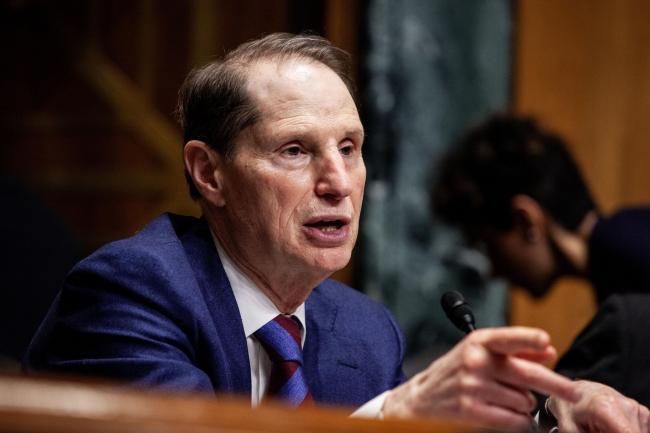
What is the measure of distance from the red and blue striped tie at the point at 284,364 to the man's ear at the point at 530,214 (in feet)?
5.99

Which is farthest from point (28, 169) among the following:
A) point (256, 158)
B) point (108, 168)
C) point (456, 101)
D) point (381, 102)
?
point (256, 158)

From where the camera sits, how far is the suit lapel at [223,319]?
1.69 meters

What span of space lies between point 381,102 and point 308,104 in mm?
2215

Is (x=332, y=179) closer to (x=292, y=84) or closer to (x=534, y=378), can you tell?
(x=292, y=84)

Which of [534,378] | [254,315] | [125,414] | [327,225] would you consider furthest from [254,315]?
[125,414]

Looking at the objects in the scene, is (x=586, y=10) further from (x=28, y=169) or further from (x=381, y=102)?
(x=28, y=169)

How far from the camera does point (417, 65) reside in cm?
399

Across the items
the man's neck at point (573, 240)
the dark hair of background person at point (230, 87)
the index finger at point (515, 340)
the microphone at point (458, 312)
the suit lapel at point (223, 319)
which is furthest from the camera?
the man's neck at point (573, 240)

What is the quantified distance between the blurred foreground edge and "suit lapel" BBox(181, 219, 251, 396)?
2.41ft

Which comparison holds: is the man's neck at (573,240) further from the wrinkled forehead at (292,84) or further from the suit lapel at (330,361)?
the wrinkled forehead at (292,84)

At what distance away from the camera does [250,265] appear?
182cm

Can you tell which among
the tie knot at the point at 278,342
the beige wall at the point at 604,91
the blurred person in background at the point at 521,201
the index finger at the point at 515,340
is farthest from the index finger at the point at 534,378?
the beige wall at the point at 604,91

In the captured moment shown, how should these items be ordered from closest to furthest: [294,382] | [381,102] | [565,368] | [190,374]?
[190,374] → [294,382] → [565,368] → [381,102]

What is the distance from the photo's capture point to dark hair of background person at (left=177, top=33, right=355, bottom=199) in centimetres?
180
